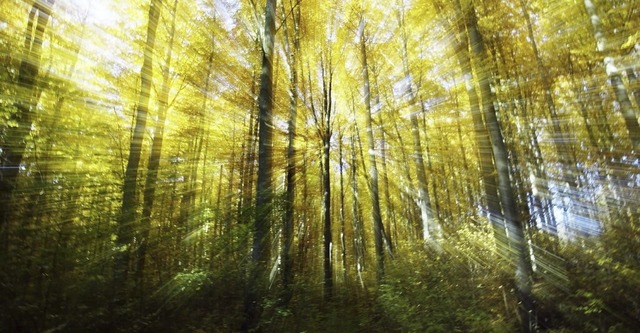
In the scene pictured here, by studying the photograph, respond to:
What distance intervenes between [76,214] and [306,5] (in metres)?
9.16

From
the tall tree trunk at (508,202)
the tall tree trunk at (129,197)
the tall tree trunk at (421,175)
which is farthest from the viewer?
the tall tree trunk at (421,175)

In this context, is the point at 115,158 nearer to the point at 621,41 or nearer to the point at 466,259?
the point at 466,259

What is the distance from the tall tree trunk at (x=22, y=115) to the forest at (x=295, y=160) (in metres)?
0.04

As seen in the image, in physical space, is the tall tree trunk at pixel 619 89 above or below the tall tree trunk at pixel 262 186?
above

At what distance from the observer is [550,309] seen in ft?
23.7

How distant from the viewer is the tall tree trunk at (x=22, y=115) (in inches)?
257

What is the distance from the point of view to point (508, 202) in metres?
6.32

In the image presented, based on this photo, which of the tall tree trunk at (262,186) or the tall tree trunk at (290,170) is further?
the tall tree trunk at (290,170)

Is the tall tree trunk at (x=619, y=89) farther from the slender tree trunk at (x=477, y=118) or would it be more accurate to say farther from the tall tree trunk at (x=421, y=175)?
the tall tree trunk at (x=421, y=175)

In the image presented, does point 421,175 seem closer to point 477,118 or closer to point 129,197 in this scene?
point 477,118

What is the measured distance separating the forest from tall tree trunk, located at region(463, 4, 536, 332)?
4 centimetres

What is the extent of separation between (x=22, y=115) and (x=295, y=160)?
6.52 metres

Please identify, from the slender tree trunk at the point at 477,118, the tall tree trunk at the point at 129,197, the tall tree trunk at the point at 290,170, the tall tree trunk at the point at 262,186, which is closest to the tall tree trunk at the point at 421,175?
the slender tree trunk at the point at 477,118

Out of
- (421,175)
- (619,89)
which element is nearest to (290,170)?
(421,175)
